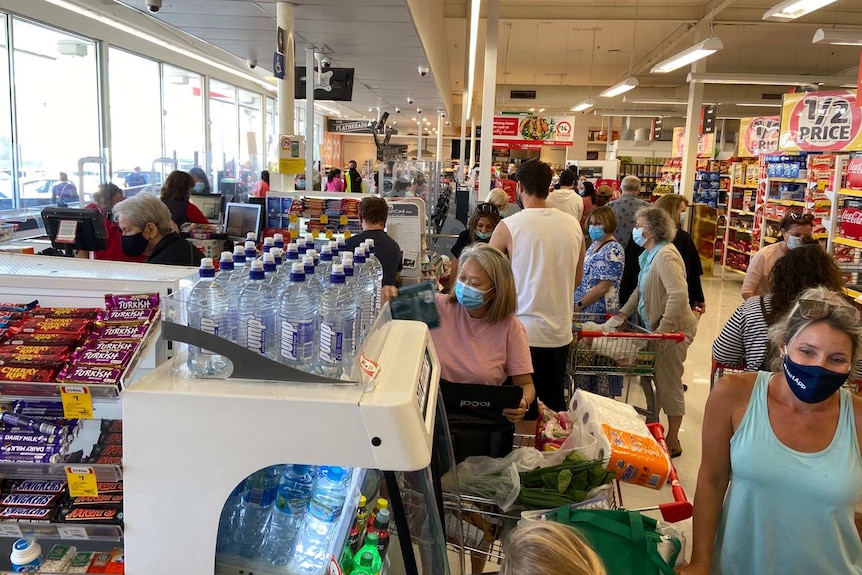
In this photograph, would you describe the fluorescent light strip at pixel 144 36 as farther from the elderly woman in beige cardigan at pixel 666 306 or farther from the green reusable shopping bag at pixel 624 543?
the green reusable shopping bag at pixel 624 543

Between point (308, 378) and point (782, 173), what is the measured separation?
10.7 metres

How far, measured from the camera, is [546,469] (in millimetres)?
2211

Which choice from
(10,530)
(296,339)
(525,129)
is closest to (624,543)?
(296,339)

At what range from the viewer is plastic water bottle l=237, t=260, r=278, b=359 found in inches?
57.4

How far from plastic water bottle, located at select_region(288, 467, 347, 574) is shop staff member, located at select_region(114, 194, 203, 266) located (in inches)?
88.7

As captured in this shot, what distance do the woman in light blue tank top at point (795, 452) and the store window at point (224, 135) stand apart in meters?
13.4

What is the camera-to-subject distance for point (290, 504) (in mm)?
1565

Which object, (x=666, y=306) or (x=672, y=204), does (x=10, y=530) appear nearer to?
(x=666, y=306)

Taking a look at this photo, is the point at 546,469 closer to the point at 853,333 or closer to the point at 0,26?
the point at 853,333

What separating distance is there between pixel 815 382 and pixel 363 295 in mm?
1309

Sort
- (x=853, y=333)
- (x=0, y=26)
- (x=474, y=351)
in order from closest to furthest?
(x=853, y=333) < (x=474, y=351) < (x=0, y=26)

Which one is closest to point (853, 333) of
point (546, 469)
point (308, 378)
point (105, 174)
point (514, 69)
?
point (546, 469)

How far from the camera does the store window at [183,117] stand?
1303cm

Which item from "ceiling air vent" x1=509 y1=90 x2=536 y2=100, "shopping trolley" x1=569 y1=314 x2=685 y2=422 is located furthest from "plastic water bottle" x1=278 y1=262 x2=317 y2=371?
"ceiling air vent" x1=509 y1=90 x2=536 y2=100
